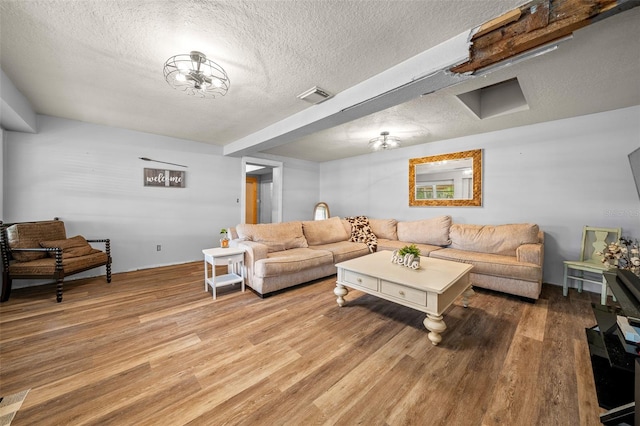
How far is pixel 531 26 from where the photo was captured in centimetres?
135

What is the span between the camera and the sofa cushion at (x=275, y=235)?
3320mm

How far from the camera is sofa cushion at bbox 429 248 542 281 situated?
2617 millimetres

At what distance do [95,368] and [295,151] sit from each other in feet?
14.6

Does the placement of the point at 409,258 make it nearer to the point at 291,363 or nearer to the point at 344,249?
the point at 344,249

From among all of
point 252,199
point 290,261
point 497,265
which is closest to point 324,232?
point 290,261

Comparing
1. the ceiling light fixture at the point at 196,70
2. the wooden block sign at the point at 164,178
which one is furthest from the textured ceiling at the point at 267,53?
the wooden block sign at the point at 164,178

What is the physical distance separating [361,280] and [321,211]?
3.87 metres

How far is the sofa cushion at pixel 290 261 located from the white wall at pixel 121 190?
229 cm

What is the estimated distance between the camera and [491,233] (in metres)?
3.34

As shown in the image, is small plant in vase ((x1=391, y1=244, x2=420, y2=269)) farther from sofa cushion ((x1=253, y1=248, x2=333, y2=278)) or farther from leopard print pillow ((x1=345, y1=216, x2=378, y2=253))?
leopard print pillow ((x1=345, y1=216, x2=378, y2=253))

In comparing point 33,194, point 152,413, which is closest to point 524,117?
point 152,413

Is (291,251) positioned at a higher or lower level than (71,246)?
lower

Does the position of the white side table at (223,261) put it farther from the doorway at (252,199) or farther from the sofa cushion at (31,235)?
the doorway at (252,199)

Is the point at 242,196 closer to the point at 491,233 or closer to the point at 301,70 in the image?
the point at 301,70
